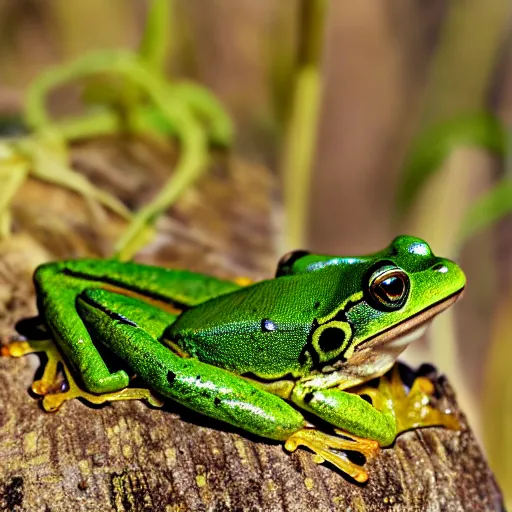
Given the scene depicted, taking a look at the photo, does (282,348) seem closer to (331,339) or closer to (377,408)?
(331,339)

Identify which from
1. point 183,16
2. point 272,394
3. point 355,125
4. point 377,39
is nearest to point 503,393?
point 272,394

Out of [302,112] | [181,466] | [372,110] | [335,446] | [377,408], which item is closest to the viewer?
[181,466]

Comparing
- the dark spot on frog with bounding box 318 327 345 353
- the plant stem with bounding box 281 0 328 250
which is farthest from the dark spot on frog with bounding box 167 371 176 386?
the plant stem with bounding box 281 0 328 250

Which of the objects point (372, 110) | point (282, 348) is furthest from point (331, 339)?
point (372, 110)

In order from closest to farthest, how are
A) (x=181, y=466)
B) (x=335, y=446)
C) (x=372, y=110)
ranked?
1. (x=181, y=466)
2. (x=335, y=446)
3. (x=372, y=110)

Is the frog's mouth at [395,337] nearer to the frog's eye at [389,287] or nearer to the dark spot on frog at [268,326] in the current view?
the frog's eye at [389,287]

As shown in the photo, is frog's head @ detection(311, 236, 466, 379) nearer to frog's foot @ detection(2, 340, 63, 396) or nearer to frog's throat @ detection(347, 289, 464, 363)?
frog's throat @ detection(347, 289, 464, 363)
